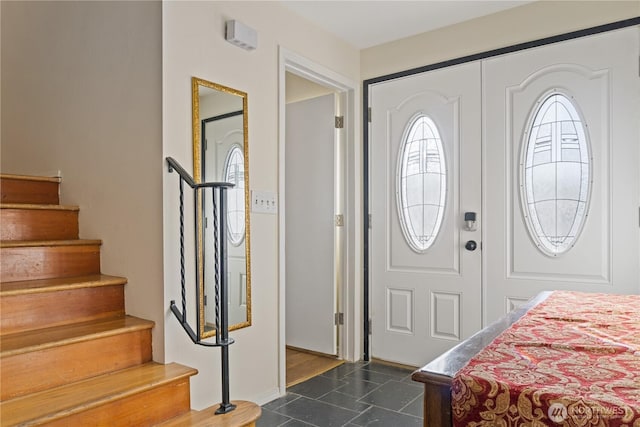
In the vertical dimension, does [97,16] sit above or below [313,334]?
above

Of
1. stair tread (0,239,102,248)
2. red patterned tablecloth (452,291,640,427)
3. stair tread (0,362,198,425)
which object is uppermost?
stair tread (0,239,102,248)

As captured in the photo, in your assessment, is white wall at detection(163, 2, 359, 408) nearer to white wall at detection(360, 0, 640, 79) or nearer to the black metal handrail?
the black metal handrail

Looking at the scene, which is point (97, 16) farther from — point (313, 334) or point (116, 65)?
point (313, 334)

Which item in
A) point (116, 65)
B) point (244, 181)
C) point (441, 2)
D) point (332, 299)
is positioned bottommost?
point (332, 299)

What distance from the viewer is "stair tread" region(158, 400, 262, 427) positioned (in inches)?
70.2

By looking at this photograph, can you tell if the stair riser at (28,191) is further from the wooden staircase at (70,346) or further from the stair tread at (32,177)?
the wooden staircase at (70,346)

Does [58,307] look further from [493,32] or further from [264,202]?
[493,32]

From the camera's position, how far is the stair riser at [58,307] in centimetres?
188

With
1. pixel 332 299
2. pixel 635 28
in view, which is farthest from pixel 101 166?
pixel 635 28

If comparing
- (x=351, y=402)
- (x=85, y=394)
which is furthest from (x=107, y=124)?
(x=351, y=402)

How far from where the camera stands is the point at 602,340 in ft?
3.91

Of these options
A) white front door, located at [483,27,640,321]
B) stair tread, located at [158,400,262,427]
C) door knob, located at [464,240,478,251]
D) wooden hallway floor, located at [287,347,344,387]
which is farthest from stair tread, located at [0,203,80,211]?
white front door, located at [483,27,640,321]

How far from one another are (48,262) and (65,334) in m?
0.51

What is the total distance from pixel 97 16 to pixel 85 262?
1.36 meters
